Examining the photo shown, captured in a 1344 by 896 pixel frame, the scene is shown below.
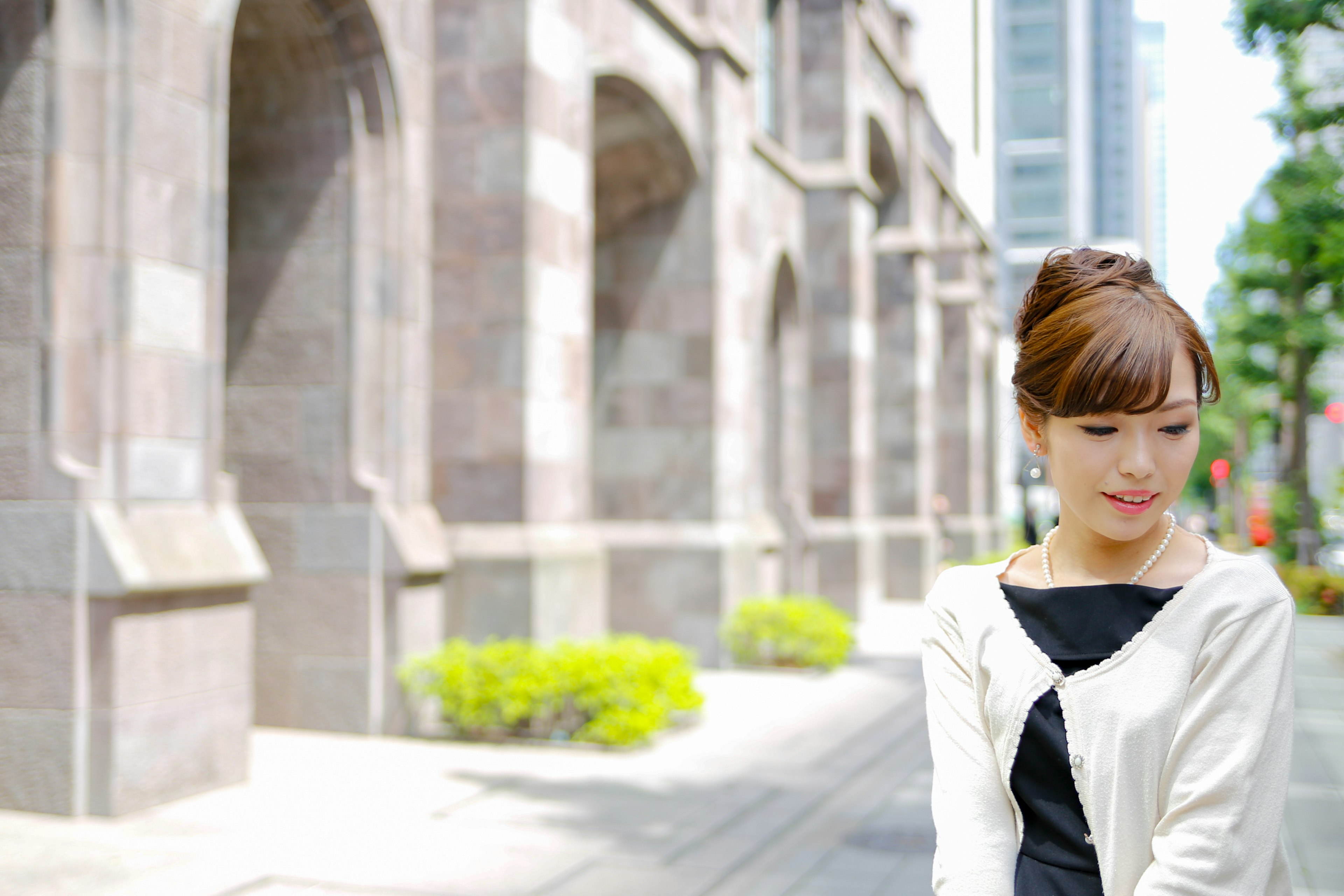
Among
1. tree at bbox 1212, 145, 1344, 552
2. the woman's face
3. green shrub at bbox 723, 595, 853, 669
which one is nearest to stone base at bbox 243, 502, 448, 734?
green shrub at bbox 723, 595, 853, 669

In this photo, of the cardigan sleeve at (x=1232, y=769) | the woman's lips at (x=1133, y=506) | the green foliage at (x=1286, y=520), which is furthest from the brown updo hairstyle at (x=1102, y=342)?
the green foliage at (x=1286, y=520)

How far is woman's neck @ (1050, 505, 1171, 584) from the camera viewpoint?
2.05m

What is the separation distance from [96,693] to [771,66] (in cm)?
1791

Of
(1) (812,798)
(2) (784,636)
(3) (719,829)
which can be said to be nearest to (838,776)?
(1) (812,798)

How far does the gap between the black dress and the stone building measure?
660cm

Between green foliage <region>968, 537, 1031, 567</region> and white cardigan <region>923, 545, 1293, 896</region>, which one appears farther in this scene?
green foliage <region>968, 537, 1031, 567</region>

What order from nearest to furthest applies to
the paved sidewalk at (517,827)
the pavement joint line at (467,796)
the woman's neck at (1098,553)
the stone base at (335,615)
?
the woman's neck at (1098,553)
the paved sidewalk at (517,827)
the pavement joint line at (467,796)
the stone base at (335,615)

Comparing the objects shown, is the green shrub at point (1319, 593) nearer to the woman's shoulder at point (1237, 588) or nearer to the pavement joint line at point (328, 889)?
the pavement joint line at point (328, 889)

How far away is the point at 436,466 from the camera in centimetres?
1175

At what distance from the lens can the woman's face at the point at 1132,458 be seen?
6.32 ft

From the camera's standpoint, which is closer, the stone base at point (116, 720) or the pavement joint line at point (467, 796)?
the stone base at point (116, 720)

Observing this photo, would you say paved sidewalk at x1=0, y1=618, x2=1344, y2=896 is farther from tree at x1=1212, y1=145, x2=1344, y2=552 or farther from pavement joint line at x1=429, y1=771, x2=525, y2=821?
tree at x1=1212, y1=145, x2=1344, y2=552

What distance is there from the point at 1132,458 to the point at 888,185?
91.0 ft

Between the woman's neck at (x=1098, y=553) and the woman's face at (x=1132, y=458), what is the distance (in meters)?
0.07
